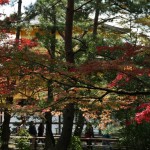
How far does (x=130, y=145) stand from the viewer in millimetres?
11305

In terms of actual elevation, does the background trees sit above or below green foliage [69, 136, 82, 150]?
above

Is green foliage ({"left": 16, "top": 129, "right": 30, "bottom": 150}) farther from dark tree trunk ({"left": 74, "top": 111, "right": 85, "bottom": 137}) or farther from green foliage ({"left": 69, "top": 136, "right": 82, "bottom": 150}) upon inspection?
dark tree trunk ({"left": 74, "top": 111, "right": 85, "bottom": 137})

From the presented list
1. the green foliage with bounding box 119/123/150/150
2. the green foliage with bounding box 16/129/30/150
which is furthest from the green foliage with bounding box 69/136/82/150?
the green foliage with bounding box 119/123/150/150

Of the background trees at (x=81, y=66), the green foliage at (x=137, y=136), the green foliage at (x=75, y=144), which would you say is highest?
the background trees at (x=81, y=66)

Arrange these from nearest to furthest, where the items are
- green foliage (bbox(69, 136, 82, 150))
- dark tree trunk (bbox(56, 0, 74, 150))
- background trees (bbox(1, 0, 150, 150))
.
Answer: background trees (bbox(1, 0, 150, 150))
dark tree trunk (bbox(56, 0, 74, 150))
green foliage (bbox(69, 136, 82, 150))

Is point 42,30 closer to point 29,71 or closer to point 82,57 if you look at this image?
point 82,57

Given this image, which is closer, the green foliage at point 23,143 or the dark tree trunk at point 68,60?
the dark tree trunk at point 68,60

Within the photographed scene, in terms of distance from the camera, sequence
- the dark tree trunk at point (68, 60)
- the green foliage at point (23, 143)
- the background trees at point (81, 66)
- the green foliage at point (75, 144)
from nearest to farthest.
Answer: the background trees at point (81, 66) < the dark tree trunk at point (68, 60) < the green foliage at point (75, 144) < the green foliage at point (23, 143)

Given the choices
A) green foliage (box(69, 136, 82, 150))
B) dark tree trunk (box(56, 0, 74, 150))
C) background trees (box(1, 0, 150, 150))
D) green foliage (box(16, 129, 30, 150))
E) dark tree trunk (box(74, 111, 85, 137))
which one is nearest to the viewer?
background trees (box(1, 0, 150, 150))

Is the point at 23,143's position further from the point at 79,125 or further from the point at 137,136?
the point at 137,136

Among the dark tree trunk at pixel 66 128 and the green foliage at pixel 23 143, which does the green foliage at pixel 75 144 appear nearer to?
the dark tree trunk at pixel 66 128

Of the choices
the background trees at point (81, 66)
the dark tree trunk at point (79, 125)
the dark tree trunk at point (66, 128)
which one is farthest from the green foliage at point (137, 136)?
the dark tree trunk at point (79, 125)

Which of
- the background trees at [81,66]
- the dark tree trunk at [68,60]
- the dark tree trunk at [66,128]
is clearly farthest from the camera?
the dark tree trunk at [66,128]

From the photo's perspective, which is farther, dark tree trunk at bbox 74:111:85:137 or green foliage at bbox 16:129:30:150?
dark tree trunk at bbox 74:111:85:137
